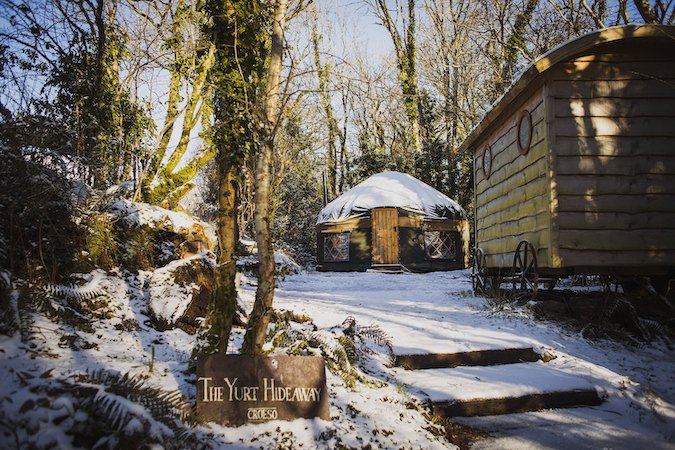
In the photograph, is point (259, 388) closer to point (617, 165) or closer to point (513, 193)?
point (617, 165)

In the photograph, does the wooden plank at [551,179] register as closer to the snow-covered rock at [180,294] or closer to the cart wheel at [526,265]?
the cart wheel at [526,265]

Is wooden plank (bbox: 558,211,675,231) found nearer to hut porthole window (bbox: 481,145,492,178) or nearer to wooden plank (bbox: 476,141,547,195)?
wooden plank (bbox: 476,141,547,195)

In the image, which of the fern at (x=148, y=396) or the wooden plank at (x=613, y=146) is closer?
the fern at (x=148, y=396)

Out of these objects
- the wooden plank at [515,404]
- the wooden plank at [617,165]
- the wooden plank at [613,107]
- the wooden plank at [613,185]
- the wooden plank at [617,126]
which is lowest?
the wooden plank at [515,404]

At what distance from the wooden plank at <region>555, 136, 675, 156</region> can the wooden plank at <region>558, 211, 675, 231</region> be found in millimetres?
811

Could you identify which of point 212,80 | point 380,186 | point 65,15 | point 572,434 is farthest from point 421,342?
point 380,186

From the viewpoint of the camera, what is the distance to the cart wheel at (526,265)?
19.0ft

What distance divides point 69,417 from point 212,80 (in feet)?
8.54

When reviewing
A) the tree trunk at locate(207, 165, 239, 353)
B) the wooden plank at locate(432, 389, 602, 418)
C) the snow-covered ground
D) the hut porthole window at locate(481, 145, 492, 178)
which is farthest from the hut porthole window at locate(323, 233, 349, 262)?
the tree trunk at locate(207, 165, 239, 353)

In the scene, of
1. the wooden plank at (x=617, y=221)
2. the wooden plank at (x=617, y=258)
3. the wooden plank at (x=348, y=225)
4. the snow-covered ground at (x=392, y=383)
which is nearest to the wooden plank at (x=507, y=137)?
the wooden plank at (x=617, y=221)

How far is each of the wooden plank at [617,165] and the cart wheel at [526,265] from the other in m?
1.22

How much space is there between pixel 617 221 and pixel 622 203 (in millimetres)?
253

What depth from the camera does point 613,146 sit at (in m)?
5.40

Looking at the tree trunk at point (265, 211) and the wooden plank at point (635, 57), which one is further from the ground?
the wooden plank at point (635, 57)
